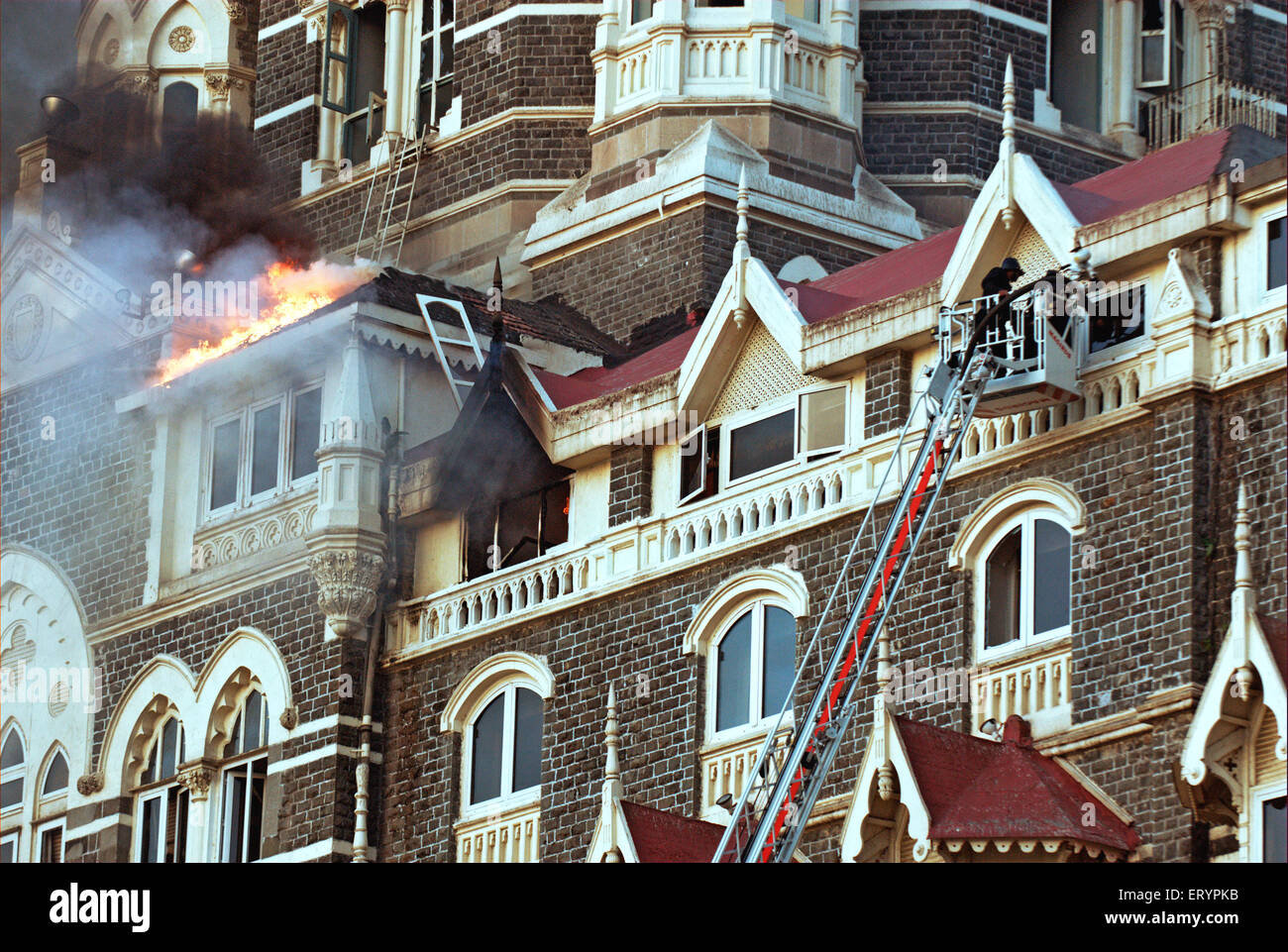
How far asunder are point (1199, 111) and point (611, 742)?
15358mm

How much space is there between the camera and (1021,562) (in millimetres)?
31984

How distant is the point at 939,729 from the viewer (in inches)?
1216

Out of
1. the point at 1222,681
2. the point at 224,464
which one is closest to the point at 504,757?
the point at 224,464

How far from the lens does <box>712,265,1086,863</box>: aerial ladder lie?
3150cm

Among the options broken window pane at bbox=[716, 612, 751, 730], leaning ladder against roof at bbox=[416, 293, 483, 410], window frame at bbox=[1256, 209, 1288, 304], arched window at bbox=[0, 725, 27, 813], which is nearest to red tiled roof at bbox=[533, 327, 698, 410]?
leaning ladder against roof at bbox=[416, 293, 483, 410]

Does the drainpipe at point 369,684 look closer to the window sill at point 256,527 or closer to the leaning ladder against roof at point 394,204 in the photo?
the window sill at point 256,527

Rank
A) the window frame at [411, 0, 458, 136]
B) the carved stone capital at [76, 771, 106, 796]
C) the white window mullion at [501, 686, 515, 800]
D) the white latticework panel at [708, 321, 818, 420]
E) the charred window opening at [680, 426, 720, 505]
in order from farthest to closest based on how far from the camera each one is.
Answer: the window frame at [411, 0, 458, 136] < the carved stone capital at [76, 771, 106, 796] < the white window mullion at [501, 686, 515, 800] < the charred window opening at [680, 426, 720, 505] < the white latticework panel at [708, 321, 818, 420]

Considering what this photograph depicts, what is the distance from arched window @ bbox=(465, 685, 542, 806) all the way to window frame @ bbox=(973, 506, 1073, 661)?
19.4 feet

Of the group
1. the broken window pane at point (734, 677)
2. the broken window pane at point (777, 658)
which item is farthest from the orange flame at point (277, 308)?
the broken window pane at point (777, 658)

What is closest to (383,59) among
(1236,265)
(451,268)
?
(451,268)

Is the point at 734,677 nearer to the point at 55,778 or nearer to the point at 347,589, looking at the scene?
the point at 347,589

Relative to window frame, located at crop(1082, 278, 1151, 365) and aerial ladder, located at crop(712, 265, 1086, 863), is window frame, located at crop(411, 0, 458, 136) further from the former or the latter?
window frame, located at crop(1082, 278, 1151, 365)
